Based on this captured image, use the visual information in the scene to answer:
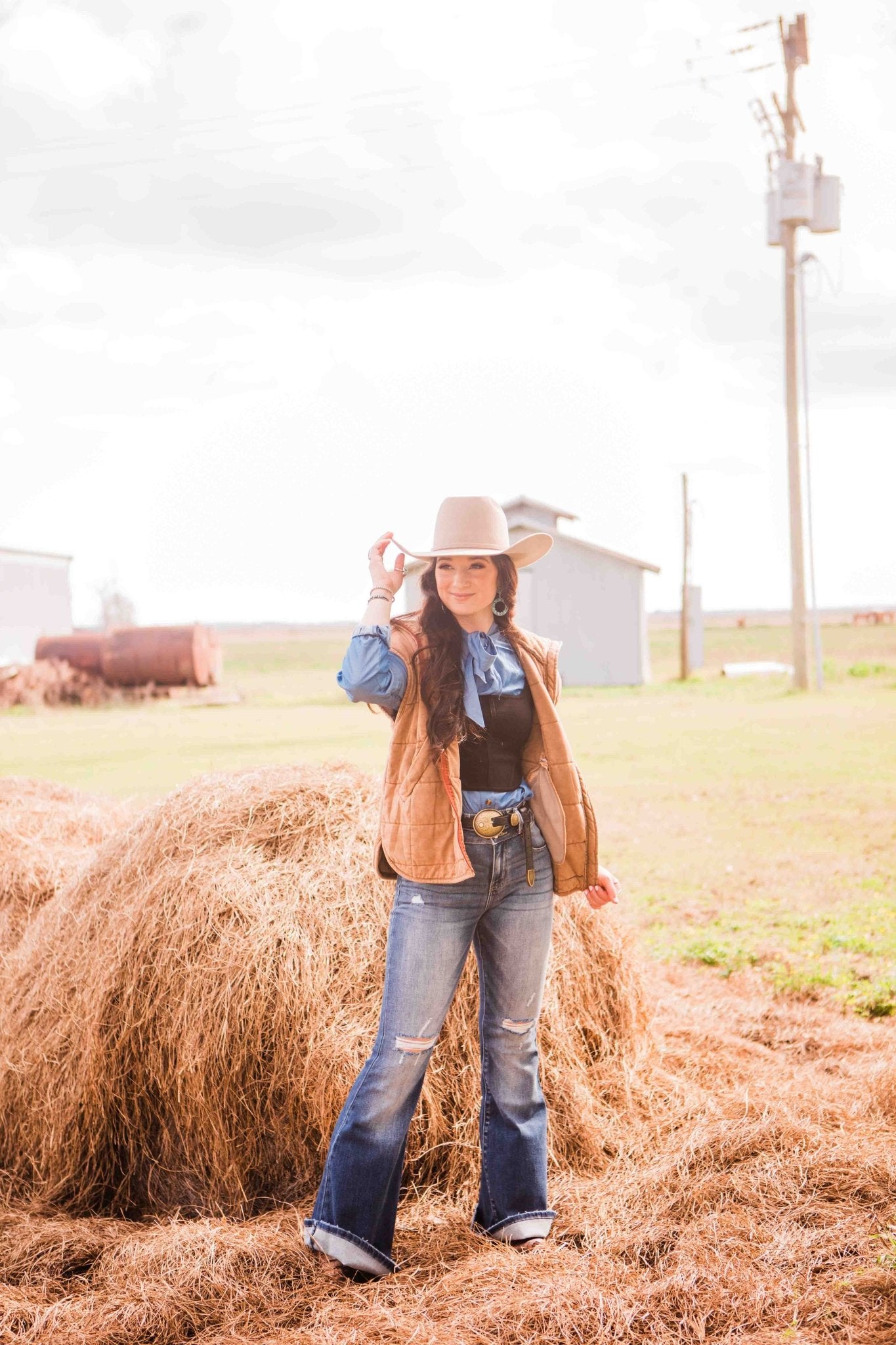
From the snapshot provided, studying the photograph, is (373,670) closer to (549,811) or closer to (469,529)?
(469,529)

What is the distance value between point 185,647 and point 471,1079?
23187mm

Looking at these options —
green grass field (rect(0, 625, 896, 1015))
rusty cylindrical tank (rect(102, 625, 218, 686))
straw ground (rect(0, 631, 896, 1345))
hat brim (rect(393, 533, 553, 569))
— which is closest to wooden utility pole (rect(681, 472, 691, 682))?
green grass field (rect(0, 625, 896, 1015))

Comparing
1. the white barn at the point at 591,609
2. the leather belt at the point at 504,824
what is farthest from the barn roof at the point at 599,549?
the leather belt at the point at 504,824

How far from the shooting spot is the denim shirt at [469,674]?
3037 millimetres

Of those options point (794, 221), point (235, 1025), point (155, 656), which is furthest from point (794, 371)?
point (235, 1025)

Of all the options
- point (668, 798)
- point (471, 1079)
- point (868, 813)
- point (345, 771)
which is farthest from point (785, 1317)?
point (668, 798)

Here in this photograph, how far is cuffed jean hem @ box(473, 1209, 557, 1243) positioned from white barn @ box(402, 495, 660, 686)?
26.5 meters

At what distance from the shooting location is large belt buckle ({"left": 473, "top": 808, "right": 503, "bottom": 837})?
3.12 meters

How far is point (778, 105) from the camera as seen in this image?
2427cm

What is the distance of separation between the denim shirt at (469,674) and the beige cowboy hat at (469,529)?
0.80 feet

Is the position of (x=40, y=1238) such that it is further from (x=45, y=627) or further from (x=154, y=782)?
(x=45, y=627)

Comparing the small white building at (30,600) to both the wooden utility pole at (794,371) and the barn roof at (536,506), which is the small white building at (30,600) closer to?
the barn roof at (536,506)

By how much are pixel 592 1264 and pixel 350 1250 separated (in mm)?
663

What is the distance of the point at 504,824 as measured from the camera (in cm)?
316
